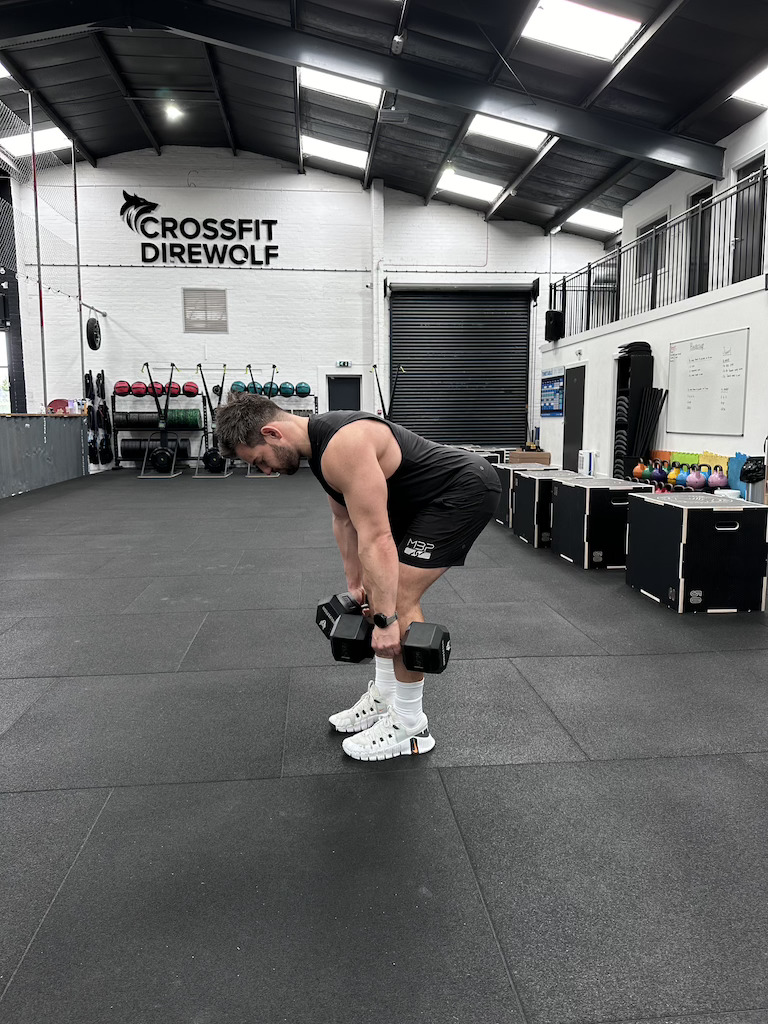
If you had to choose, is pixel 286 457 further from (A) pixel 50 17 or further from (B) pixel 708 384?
(A) pixel 50 17

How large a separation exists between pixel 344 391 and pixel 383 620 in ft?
34.2

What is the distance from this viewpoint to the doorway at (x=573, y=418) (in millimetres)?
8672

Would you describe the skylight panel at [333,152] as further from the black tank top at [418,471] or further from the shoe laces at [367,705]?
the shoe laces at [367,705]

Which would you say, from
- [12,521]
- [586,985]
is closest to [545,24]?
[12,521]

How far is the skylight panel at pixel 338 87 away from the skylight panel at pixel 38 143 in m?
4.13

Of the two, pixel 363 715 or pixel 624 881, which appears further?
pixel 363 715

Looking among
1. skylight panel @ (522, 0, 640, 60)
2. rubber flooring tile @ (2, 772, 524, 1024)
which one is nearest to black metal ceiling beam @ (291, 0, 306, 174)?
skylight panel @ (522, 0, 640, 60)

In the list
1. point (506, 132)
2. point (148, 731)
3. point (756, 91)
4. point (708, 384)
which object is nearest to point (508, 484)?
point (708, 384)

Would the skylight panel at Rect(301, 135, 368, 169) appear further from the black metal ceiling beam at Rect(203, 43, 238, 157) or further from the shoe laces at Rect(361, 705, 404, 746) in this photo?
the shoe laces at Rect(361, 705, 404, 746)

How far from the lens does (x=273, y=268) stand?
11.4 metres

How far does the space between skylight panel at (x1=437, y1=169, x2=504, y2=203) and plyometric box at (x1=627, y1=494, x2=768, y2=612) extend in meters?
8.54

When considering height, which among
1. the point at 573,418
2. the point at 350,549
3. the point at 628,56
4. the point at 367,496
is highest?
the point at 628,56

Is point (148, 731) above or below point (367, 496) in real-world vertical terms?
below

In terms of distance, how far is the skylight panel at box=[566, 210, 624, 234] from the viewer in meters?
10.6
